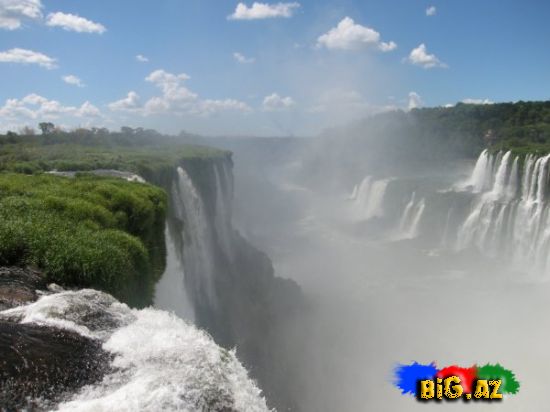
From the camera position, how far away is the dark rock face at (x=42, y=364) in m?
4.34

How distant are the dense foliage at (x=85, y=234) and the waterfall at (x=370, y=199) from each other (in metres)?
51.1

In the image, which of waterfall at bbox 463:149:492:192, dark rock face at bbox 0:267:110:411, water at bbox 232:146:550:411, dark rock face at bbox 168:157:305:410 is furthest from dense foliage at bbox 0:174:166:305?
waterfall at bbox 463:149:492:192

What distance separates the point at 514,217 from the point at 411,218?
1462cm

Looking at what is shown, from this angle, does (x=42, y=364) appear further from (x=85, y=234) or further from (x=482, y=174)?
(x=482, y=174)

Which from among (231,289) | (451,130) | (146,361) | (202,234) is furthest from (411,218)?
(146,361)

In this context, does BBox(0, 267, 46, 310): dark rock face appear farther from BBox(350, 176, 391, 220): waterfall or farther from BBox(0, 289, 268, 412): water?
BBox(350, 176, 391, 220): waterfall

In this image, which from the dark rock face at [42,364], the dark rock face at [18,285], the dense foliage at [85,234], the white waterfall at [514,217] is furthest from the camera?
the white waterfall at [514,217]

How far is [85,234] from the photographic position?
8.99 meters

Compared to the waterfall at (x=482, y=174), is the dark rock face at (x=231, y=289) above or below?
below

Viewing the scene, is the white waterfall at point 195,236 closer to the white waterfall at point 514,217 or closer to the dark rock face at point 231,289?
the dark rock face at point 231,289

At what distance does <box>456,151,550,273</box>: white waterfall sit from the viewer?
118 ft

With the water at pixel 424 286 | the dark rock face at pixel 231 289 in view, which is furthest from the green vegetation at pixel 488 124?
the dark rock face at pixel 231 289

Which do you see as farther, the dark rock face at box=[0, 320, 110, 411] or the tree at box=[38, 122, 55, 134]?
the tree at box=[38, 122, 55, 134]

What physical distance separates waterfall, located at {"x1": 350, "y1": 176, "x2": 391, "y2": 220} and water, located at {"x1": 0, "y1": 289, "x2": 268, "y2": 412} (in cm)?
5632
